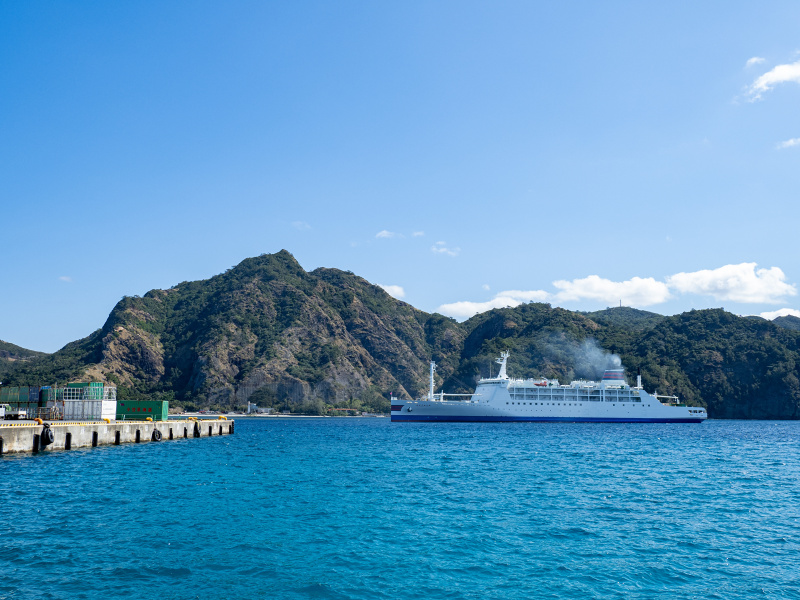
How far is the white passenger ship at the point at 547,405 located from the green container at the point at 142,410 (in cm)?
4543

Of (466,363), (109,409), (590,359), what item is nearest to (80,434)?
(109,409)

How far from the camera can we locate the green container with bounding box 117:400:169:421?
2606 inches

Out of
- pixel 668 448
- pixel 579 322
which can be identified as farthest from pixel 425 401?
pixel 579 322

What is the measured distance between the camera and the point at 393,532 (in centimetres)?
1834

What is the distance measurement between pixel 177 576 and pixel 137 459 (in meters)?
27.8

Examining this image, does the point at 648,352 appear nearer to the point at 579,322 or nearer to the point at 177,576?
the point at 579,322

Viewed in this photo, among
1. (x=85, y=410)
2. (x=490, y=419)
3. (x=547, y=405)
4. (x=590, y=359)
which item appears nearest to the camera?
(x=85, y=410)

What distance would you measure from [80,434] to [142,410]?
73.1ft

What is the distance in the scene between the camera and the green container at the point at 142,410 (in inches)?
2606

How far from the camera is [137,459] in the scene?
38.2 metres

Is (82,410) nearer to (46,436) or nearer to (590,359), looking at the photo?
(46,436)

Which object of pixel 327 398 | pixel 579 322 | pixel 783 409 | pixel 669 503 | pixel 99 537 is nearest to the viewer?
pixel 99 537

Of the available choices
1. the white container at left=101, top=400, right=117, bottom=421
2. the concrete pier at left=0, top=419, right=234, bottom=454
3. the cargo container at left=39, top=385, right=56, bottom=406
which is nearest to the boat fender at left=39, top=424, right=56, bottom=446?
the concrete pier at left=0, top=419, right=234, bottom=454

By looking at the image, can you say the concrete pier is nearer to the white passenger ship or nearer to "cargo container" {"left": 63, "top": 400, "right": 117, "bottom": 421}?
"cargo container" {"left": 63, "top": 400, "right": 117, "bottom": 421}
